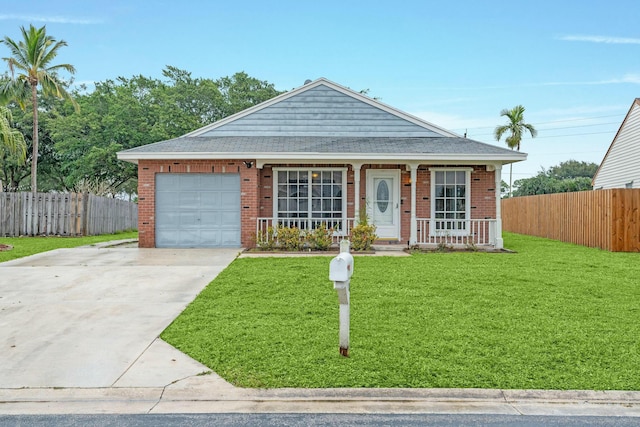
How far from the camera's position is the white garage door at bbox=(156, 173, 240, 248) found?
14.8 meters

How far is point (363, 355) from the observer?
4613 mm

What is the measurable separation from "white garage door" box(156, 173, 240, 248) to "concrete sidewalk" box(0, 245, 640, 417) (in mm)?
7491

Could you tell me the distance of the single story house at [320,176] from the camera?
14625 mm

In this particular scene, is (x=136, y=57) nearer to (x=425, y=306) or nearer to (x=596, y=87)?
(x=596, y=87)

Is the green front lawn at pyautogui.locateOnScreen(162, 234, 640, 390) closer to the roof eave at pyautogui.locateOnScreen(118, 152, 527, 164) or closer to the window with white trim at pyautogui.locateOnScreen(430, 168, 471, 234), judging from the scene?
the roof eave at pyautogui.locateOnScreen(118, 152, 527, 164)

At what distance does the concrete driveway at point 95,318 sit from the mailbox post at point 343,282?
1.23 meters

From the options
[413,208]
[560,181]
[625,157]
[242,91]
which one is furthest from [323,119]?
[560,181]

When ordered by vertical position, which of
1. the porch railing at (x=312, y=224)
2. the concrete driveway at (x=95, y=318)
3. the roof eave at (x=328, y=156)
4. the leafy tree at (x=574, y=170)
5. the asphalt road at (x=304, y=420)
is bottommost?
the asphalt road at (x=304, y=420)

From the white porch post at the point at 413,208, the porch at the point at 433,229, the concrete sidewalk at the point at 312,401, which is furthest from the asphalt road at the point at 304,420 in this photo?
the white porch post at the point at 413,208

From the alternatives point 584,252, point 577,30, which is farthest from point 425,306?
point 577,30

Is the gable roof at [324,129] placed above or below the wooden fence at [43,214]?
above

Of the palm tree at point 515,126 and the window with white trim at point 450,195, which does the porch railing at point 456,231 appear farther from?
the palm tree at point 515,126

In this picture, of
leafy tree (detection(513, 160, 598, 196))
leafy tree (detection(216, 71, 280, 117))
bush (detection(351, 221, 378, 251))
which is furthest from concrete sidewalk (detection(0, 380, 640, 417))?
leafy tree (detection(513, 160, 598, 196))

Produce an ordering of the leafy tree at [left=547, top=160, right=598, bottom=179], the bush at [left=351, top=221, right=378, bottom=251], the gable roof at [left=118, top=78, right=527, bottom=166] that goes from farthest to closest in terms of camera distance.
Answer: the leafy tree at [left=547, top=160, right=598, bottom=179]
the gable roof at [left=118, top=78, right=527, bottom=166]
the bush at [left=351, top=221, right=378, bottom=251]
